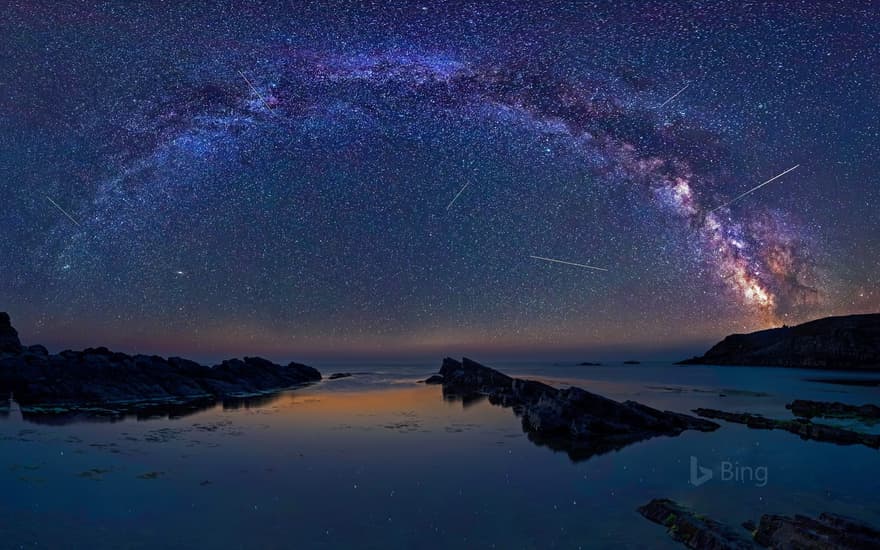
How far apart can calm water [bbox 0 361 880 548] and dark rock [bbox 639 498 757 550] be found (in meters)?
0.40

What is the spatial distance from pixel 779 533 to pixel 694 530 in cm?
182

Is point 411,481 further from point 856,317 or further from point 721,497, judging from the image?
point 856,317

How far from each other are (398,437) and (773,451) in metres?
20.1

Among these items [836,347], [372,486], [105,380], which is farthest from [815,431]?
[836,347]

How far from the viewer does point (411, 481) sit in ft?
62.7

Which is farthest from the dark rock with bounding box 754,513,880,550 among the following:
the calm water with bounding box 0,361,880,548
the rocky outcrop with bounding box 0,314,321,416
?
the rocky outcrop with bounding box 0,314,321,416

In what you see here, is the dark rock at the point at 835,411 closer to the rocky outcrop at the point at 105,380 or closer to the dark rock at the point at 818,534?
the dark rock at the point at 818,534

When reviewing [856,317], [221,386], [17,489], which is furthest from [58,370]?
[856,317]

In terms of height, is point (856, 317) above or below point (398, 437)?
above

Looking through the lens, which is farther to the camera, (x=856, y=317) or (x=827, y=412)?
(x=856, y=317)

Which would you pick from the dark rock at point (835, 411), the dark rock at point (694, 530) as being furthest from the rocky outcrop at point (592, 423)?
the dark rock at point (835, 411)

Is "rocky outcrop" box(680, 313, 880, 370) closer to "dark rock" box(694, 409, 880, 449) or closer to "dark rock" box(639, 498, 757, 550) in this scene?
"dark rock" box(694, 409, 880, 449)

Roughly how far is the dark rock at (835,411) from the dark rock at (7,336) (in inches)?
3346

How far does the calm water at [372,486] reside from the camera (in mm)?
Answer: 13102
